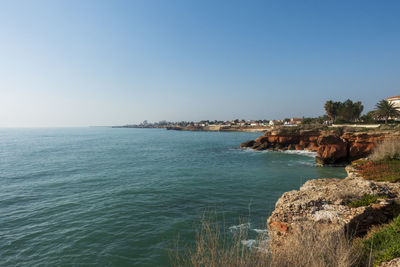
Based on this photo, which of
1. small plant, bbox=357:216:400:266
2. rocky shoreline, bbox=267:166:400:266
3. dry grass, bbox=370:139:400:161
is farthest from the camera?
dry grass, bbox=370:139:400:161

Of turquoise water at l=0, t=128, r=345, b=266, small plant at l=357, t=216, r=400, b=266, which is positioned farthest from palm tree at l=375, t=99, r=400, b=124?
small plant at l=357, t=216, r=400, b=266

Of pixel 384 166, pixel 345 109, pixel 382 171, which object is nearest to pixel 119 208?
pixel 382 171

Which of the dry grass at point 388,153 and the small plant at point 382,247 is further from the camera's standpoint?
the dry grass at point 388,153

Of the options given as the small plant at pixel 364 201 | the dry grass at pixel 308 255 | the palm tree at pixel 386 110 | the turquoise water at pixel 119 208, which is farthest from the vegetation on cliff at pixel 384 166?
the palm tree at pixel 386 110

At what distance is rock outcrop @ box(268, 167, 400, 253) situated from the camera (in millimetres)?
7851

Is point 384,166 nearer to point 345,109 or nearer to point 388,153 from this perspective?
point 388,153

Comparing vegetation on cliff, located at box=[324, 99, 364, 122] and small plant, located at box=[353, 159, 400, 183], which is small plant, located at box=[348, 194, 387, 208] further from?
vegetation on cliff, located at box=[324, 99, 364, 122]

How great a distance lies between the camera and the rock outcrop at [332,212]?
7851 mm

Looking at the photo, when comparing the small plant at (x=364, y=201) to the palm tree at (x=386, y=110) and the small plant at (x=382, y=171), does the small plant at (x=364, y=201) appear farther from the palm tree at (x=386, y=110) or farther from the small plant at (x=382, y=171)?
the palm tree at (x=386, y=110)

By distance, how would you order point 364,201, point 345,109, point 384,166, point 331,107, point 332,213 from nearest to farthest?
point 332,213
point 364,201
point 384,166
point 345,109
point 331,107

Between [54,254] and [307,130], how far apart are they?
52439 mm

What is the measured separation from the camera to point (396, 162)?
18594mm

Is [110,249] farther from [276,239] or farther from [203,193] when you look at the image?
[203,193]

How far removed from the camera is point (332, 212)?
337 inches
